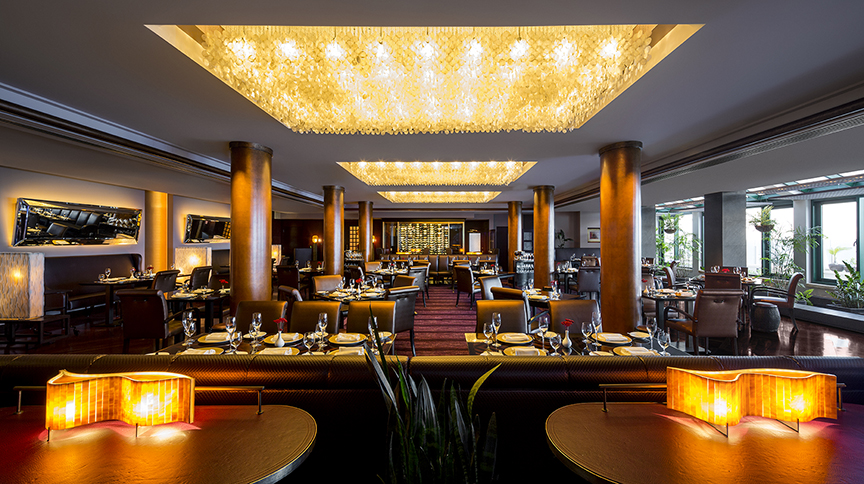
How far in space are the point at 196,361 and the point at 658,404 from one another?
230 centimetres

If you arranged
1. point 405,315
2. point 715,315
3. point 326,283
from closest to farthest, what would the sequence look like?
point 715,315, point 405,315, point 326,283

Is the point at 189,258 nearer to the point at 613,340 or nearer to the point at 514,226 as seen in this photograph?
the point at 514,226

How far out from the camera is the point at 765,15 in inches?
82.4

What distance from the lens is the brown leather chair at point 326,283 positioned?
582cm

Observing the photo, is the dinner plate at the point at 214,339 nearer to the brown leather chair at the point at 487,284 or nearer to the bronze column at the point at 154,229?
the brown leather chair at the point at 487,284

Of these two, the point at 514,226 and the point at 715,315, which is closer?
the point at 715,315

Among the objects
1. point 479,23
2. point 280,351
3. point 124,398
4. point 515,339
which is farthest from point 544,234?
point 124,398

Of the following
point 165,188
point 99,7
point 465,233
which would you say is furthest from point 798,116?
point 465,233

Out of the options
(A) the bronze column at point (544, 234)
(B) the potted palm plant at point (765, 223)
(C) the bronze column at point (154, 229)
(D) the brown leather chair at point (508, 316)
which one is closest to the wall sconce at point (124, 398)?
(D) the brown leather chair at point (508, 316)

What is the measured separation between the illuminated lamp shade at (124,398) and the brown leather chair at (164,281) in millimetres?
5467

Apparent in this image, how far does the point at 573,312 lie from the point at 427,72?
2.71 m

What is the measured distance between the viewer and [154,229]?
911 cm

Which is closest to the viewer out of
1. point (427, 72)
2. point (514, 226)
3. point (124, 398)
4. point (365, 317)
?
point (124, 398)

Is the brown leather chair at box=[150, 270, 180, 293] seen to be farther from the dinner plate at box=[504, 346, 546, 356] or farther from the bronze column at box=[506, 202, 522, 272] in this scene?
the bronze column at box=[506, 202, 522, 272]
